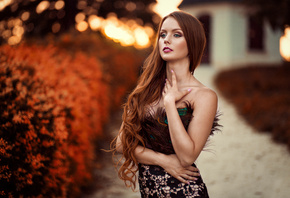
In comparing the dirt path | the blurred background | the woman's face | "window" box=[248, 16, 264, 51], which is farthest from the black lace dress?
"window" box=[248, 16, 264, 51]

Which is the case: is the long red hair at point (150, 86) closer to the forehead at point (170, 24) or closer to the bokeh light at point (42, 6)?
the forehead at point (170, 24)

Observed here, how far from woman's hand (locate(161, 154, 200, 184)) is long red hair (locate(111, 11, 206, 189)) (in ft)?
0.73

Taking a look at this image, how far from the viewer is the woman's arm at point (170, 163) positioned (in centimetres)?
199

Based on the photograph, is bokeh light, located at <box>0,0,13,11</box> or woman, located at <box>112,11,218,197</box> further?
bokeh light, located at <box>0,0,13,11</box>

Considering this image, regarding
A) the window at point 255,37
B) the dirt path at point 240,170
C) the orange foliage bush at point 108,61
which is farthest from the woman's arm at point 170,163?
the window at point 255,37

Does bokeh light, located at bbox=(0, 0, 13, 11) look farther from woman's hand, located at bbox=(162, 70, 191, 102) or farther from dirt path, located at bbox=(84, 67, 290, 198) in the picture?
woman's hand, located at bbox=(162, 70, 191, 102)

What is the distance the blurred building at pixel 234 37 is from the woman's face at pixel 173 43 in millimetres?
19359

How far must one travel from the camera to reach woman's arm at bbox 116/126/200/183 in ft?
6.52

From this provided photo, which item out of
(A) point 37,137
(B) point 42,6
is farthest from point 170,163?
(B) point 42,6

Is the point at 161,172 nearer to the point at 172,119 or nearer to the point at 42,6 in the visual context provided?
the point at 172,119

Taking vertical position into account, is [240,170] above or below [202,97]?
below

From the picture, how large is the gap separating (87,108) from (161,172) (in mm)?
3340

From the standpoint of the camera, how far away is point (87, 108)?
518 cm

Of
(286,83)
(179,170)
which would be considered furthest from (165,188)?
(286,83)
